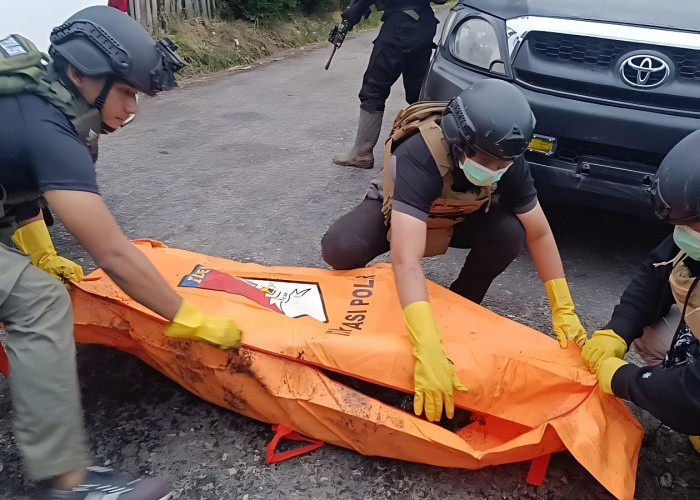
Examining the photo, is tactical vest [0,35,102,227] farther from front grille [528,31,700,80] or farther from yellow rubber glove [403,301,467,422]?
front grille [528,31,700,80]

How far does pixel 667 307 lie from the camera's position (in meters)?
2.09

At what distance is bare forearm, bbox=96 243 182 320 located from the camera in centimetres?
169

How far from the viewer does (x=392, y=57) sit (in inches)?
166

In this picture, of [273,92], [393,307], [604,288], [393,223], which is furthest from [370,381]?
[273,92]

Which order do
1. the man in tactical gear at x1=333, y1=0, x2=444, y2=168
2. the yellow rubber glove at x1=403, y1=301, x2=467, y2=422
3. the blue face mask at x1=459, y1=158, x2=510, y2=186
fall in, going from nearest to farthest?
the yellow rubber glove at x1=403, y1=301, x2=467, y2=422 → the blue face mask at x1=459, y1=158, x2=510, y2=186 → the man in tactical gear at x1=333, y1=0, x2=444, y2=168

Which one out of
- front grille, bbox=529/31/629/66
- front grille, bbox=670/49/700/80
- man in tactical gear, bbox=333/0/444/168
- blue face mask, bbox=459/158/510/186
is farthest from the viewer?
man in tactical gear, bbox=333/0/444/168

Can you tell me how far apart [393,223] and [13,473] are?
133cm

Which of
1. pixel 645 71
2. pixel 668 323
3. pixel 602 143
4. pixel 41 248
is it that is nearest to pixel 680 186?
pixel 668 323

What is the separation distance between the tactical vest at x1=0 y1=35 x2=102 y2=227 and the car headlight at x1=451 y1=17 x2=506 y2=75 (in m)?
1.92

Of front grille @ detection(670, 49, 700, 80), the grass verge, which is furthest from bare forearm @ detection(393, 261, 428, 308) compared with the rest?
the grass verge

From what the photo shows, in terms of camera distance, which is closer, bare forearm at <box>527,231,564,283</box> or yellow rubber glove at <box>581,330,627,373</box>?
yellow rubber glove at <box>581,330,627,373</box>

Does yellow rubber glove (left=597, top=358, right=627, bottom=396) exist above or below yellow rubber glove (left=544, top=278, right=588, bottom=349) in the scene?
above

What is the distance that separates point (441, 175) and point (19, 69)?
1.24 metres

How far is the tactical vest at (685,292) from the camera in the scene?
1690 mm
